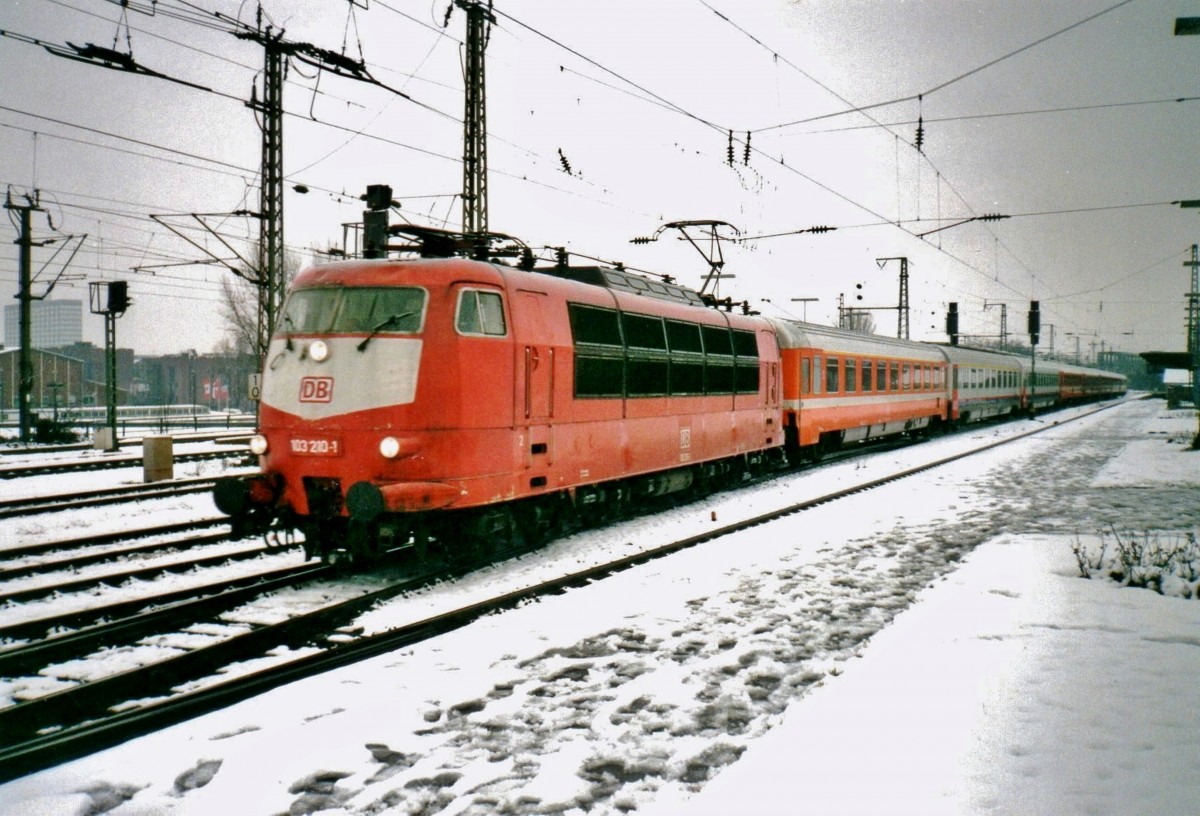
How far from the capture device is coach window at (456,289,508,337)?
8734mm

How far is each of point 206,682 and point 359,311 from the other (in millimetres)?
4092

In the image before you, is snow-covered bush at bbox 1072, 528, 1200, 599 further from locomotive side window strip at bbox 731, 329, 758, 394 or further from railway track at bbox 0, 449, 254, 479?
Answer: railway track at bbox 0, 449, 254, 479

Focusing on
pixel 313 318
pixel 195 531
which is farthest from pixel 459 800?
pixel 195 531

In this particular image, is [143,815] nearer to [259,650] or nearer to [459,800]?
[459,800]

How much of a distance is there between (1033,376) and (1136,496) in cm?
3176

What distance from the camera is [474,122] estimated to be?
17062mm

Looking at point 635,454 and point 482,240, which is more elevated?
point 482,240

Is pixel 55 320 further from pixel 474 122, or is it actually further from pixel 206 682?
pixel 206 682

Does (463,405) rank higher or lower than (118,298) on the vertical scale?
lower

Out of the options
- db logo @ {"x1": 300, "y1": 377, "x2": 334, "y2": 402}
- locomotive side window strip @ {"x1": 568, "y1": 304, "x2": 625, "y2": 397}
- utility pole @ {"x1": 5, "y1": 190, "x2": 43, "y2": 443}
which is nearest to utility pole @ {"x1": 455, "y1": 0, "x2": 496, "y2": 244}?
locomotive side window strip @ {"x1": 568, "y1": 304, "x2": 625, "y2": 397}

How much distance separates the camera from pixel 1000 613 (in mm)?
7156

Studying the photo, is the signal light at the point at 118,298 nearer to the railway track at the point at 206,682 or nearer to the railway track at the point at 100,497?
the railway track at the point at 100,497

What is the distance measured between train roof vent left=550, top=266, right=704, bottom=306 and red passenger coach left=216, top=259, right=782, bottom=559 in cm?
86

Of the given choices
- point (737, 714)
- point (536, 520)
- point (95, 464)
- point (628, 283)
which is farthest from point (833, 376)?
point (95, 464)
